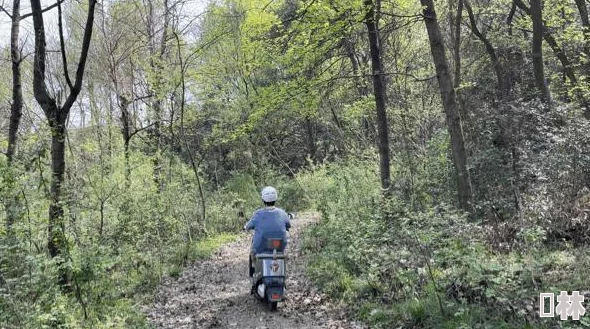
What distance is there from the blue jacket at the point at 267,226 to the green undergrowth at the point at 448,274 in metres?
1.22

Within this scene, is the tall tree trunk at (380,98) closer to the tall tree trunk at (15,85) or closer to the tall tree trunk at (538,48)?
the tall tree trunk at (538,48)

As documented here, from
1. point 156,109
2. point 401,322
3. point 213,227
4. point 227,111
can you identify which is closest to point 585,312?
point 401,322

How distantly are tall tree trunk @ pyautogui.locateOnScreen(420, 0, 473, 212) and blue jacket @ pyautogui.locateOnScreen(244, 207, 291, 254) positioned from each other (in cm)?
392

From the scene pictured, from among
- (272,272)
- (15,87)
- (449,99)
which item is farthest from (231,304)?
(15,87)

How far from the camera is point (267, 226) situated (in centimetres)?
738

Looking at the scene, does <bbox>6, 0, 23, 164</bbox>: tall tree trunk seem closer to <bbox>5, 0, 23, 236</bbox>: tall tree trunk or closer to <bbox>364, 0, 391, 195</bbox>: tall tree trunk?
<bbox>5, 0, 23, 236</bbox>: tall tree trunk

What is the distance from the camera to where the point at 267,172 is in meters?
22.3

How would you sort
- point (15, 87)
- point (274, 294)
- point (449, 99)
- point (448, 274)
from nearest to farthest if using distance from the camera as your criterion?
point (448, 274), point (274, 294), point (449, 99), point (15, 87)

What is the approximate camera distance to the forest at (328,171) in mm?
6020

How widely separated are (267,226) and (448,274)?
113 inches

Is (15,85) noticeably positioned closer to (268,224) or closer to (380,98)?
(268,224)

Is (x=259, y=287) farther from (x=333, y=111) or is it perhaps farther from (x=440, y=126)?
(x=333, y=111)

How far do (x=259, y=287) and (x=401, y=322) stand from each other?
8.47 feet

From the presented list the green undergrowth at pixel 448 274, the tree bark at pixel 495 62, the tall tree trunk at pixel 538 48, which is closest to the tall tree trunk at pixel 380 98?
the green undergrowth at pixel 448 274
